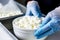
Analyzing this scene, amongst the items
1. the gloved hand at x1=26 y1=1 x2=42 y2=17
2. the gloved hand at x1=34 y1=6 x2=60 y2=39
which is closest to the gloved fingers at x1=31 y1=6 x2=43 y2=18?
the gloved hand at x1=26 y1=1 x2=42 y2=17

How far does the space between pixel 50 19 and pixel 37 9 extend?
0.17 metres

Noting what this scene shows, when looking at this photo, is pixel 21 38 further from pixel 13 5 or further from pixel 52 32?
pixel 13 5

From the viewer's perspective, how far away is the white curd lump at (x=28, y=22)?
60 centimetres

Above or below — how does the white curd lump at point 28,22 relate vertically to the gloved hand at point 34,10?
below

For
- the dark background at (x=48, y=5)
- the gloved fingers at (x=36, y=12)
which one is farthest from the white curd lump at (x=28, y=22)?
the dark background at (x=48, y=5)

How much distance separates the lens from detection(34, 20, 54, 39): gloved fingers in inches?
21.4

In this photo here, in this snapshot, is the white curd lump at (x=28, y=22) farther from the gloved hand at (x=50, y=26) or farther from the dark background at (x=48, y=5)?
the dark background at (x=48, y=5)

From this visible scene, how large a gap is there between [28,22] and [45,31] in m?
0.12

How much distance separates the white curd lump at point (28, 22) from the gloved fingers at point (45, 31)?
50 mm

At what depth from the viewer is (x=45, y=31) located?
0.55 meters

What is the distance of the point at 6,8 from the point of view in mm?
954

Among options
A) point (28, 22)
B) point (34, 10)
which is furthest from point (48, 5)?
point (28, 22)

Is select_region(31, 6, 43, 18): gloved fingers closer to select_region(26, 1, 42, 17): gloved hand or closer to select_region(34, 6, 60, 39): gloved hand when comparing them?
select_region(26, 1, 42, 17): gloved hand

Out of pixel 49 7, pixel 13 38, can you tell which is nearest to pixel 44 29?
pixel 13 38
